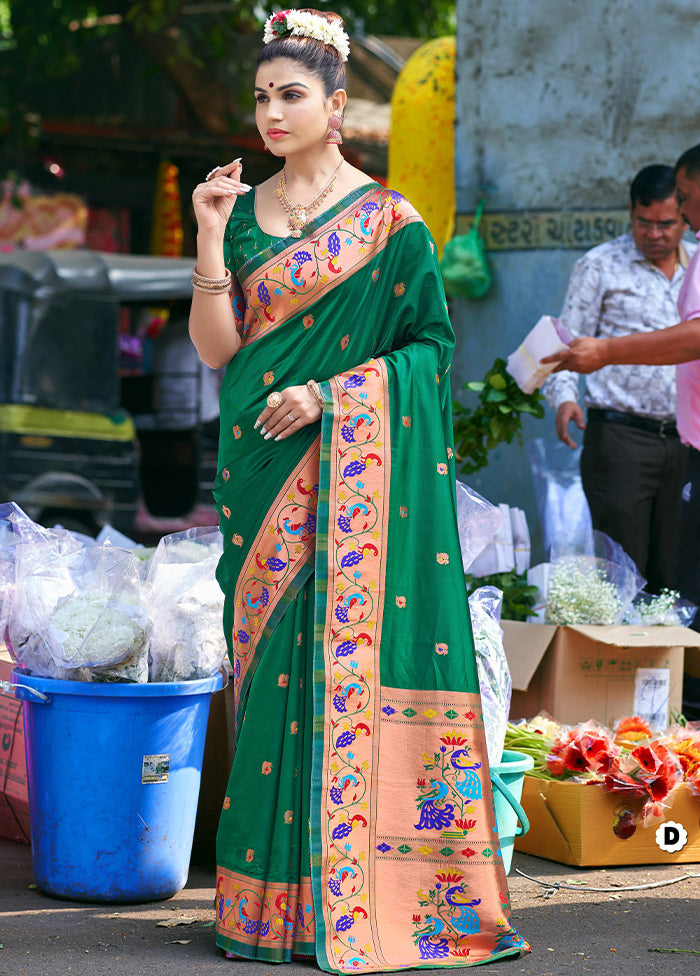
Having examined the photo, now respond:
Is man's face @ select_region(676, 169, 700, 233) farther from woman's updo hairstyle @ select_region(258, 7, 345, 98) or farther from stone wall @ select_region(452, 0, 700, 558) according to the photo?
woman's updo hairstyle @ select_region(258, 7, 345, 98)

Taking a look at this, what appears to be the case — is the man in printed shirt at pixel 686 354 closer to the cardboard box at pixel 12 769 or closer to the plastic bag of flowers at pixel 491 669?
the plastic bag of flowers at pixel 491 669

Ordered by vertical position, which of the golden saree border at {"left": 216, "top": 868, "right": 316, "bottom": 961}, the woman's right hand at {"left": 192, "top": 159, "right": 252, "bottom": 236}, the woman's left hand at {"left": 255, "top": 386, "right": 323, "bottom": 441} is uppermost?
the woman's right hand at {"left": 192, "top": 159, "right": 252, "bottom": 236}

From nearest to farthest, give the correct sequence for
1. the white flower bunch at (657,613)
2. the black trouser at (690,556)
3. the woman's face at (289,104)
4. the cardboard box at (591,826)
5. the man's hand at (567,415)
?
the woman's face at (289,104) → the cardboard box at (591,826) → the white flower bunch at (657,613) → the black trouser at (690,556) → the man's hand at (567,415)

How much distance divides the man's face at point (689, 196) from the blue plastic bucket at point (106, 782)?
7.90 ft

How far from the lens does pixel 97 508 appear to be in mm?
9102

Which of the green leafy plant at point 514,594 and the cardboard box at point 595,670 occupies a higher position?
the green leafy plant at point 514,594

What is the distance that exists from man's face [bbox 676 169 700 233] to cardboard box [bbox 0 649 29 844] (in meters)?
2.66

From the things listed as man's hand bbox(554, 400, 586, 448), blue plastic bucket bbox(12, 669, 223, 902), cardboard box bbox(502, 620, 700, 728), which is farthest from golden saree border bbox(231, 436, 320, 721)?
man's hand bbox(554, 400, 586, 448)

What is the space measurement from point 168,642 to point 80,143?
10110mm

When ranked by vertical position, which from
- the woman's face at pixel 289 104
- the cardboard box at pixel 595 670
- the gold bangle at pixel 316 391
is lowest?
the cardboard box at pixel 595 670

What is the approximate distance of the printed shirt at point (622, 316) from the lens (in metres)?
5.05

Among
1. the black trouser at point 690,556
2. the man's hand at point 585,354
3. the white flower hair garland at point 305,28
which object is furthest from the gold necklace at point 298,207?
the black trouser at point 690,556

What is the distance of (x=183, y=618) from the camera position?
132 inches

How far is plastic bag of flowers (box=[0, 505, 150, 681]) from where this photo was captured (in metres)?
3.17
